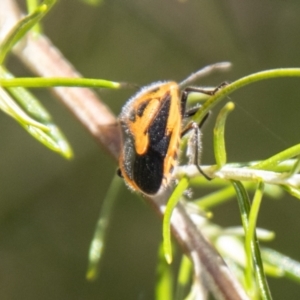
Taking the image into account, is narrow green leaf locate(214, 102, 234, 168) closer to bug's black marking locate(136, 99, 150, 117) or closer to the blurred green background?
bug's black marking locate(136, 99, 150, 117)

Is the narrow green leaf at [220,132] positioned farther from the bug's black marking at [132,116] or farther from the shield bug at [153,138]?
the bug's black marking at [132,116]

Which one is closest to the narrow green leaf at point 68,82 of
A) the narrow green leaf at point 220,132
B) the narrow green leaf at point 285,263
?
the narrow green leaf at point 220,132

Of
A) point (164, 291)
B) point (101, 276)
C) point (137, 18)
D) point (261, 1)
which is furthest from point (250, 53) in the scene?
point (164, 291)

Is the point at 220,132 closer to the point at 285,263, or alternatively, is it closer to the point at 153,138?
the point at 153,138

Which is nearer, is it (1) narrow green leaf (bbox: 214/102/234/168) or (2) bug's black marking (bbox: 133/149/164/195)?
(1) narrow green leaf (bbox: 214/102/234/168)

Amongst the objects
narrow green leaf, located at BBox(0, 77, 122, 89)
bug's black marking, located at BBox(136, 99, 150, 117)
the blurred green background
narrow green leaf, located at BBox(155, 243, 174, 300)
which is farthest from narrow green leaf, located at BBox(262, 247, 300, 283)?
the blurred green background

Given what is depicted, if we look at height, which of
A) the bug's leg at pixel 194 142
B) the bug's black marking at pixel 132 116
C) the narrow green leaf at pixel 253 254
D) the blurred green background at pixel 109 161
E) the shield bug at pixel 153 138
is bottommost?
the blurred green background at pixel 109 161
